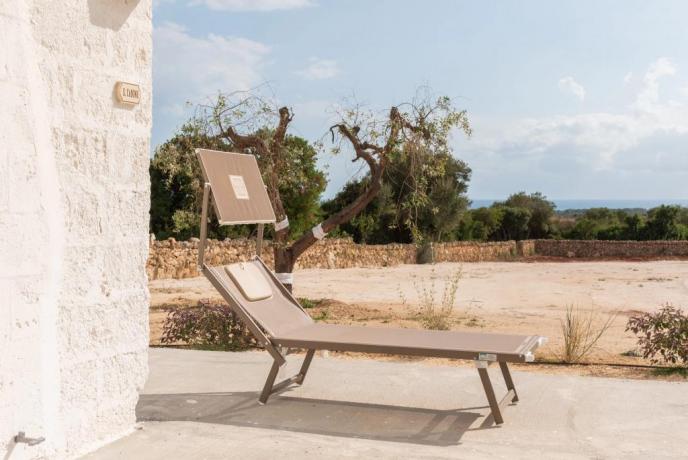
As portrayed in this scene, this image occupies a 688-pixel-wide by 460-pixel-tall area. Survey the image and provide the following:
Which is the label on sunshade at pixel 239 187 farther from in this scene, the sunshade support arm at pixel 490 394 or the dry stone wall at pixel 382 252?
the dry stone wall at pixel 382 252

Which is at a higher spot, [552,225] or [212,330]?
[552,225]

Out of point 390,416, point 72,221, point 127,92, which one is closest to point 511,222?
point 390,416

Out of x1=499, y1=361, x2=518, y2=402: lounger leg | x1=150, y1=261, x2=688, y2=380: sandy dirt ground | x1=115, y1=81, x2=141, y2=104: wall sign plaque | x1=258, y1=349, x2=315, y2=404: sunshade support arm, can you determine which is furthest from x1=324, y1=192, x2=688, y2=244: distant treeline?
x1=115, y1=81, x2=141, y2=104: wall sign plaque

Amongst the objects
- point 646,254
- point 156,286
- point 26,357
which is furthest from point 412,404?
point 646,254

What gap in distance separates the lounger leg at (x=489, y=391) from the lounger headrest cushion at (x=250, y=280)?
126 cm

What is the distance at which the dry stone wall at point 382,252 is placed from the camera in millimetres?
15789

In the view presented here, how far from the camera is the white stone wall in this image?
2.54m

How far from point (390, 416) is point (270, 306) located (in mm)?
904

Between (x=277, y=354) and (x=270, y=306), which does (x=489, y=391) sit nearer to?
(x=277, y=354)

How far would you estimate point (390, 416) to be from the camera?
3.76 metres

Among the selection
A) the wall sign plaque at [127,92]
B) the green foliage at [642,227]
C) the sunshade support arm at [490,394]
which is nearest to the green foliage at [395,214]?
the green foliage at [642,227]

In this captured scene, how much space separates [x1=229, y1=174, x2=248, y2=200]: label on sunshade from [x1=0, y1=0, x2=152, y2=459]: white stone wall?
966 mm

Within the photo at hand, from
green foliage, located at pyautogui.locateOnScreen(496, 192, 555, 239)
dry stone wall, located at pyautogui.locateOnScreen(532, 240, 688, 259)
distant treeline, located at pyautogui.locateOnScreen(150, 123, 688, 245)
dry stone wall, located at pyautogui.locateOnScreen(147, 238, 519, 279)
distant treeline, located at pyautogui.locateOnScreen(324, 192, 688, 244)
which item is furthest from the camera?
green foliage, located at pyautogui.locateOnScreen(496, 192, 555, 239)

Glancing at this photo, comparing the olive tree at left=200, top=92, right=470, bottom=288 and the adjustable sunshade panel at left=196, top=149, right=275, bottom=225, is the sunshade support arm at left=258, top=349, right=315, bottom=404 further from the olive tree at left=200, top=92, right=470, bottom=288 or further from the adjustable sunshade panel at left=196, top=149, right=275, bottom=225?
the olive tree at left=200, top=92, right=470, bottom=288
